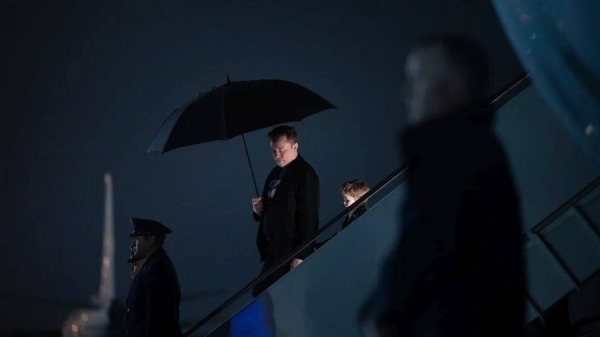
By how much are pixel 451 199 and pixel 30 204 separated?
4.45 m

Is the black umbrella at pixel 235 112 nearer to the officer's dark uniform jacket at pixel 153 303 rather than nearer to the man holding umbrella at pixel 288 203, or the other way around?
the man holding umbrella at pixel 288 203

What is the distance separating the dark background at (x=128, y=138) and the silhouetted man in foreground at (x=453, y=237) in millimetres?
3274

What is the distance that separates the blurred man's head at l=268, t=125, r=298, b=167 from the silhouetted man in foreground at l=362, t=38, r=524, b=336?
1078mm

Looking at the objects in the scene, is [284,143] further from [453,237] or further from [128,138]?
[128,138]

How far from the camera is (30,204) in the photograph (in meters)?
5.92

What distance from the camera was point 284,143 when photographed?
3453 mm

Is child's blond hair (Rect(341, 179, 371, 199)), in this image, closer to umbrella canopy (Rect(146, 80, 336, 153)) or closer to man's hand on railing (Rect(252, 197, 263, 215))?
umbrella canopy (Rect(146, 80, 336, 153))

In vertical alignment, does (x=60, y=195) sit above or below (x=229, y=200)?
above

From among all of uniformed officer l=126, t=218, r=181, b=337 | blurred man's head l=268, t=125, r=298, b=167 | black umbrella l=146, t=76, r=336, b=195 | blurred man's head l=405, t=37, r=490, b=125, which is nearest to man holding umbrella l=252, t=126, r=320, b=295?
blurred man's head l=268, t=125, r=298, b=167

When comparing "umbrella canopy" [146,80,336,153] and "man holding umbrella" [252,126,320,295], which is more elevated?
"umbrella canopy" [146,80,336,153]

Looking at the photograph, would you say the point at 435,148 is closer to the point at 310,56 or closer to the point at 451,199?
the point at 451,199

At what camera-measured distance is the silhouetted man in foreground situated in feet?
7.77

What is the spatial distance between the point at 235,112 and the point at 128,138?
2544 millimetres

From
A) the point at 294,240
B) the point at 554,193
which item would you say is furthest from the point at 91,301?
the point at 554,193
